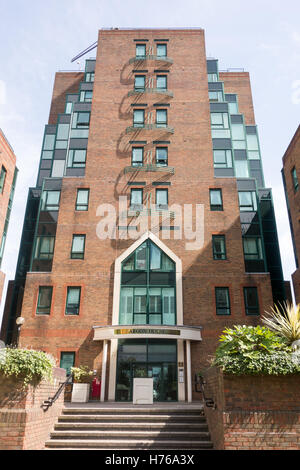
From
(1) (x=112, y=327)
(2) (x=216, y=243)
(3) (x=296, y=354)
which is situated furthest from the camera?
(2) (x=216, y=243)

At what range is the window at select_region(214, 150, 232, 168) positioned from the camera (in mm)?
29641

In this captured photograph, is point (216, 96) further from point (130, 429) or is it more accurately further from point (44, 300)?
point (130, 429)

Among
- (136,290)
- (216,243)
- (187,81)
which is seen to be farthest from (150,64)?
(136,290)

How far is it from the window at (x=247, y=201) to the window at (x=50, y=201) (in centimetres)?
1451

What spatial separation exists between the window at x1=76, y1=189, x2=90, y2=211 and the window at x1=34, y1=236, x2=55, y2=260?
10.5 feet

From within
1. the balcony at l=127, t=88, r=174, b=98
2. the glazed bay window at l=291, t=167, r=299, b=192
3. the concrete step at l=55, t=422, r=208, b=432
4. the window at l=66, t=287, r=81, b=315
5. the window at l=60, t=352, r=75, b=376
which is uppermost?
the balcony at l=127, t=88, r=174, b=98

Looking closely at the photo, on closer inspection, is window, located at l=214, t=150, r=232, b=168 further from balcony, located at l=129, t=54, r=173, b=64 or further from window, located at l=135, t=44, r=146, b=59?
window, located at l=135, t=44, r=146, b=59

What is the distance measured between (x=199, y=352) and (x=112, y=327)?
582cm

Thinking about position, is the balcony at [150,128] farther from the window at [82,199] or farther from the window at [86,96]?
the window at [82,199]

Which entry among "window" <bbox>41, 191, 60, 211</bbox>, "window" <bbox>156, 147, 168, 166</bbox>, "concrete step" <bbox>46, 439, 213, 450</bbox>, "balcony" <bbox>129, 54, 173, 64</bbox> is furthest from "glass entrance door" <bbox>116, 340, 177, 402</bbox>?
"balcony" <bbox>129, 54, 173, 64</bbox>

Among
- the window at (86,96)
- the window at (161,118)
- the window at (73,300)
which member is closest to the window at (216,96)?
the window at (161,118)

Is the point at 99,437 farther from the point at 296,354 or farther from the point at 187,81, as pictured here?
the point at 187,81

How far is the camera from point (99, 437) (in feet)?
33.7

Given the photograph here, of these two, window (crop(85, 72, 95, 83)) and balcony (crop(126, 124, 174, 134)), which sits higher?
window (crop(85, 72, 95, 83))
